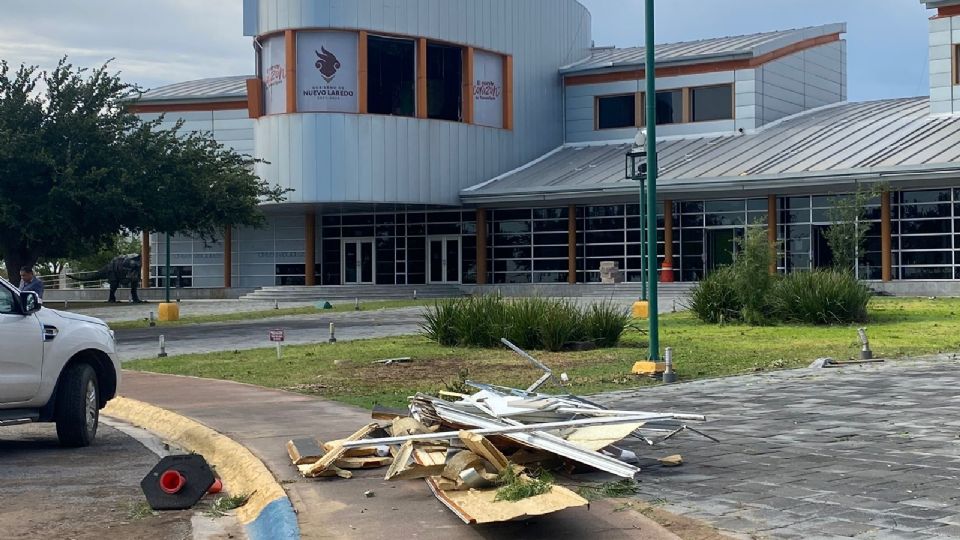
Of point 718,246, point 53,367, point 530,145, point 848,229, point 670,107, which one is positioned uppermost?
point 670,107

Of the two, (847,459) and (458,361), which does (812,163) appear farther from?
(847,459)

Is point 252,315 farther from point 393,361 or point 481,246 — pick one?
point 393,361

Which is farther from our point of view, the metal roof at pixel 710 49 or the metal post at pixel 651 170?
the metal roof at pixel 710 49

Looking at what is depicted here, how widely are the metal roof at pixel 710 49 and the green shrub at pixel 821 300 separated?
84.2 ft

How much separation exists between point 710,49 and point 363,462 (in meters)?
46.4

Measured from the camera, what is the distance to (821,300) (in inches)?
995

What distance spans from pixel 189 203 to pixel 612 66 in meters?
26.4

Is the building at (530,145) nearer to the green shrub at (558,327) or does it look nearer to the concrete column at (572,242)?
the concrete column at (572,242)

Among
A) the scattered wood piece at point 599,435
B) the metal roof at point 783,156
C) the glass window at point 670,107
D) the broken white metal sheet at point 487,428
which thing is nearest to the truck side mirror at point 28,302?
the broken white metal sheet at point 487,428

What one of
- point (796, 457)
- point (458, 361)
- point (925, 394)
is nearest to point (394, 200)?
point (458, 361)

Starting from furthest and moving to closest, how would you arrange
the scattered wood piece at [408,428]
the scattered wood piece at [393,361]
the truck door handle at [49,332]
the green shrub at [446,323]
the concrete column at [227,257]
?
the concrete column at [227,257], the green shrub at [446,323], the scattered wood piece at [393,361], the truck door handle at [49,332], the scattered wood piece at [408,428]

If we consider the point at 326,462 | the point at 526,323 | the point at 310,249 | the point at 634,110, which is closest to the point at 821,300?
the point at 526,323

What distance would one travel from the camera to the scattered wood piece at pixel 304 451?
9125 millimetres

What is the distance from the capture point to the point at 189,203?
31828 mm
